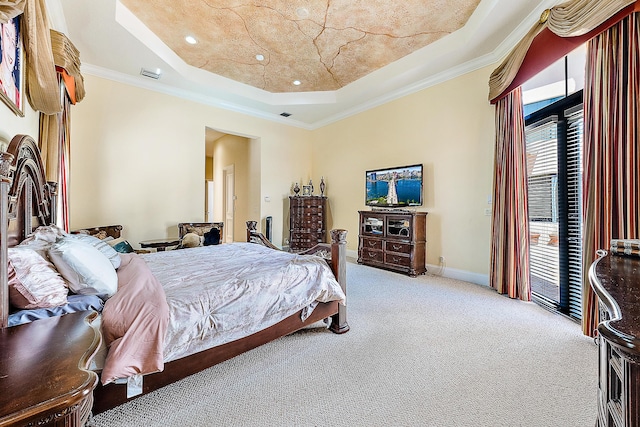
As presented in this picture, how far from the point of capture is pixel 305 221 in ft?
19.9

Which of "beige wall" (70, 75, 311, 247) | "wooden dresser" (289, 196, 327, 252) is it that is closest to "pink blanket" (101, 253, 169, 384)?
"beige wall" (70, 75, 311, 247)

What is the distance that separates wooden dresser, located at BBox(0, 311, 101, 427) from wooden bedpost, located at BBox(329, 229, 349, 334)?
5.81 ft

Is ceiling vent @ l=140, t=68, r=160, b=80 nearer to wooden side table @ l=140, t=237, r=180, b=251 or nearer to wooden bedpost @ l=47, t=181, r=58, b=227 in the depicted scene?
wooden bedpost @ l=47, t=181, r=58, b=227

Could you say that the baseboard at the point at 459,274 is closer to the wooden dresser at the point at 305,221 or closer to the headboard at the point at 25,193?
the wooden dresser at the point at 305,221

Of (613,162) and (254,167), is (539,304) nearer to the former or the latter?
(613,162)

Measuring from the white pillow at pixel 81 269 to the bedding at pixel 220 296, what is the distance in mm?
110

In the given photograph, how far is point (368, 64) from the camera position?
4.44 m

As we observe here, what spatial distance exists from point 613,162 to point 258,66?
4.49 meters

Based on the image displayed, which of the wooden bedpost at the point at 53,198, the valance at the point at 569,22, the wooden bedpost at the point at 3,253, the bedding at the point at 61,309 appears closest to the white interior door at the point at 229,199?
the wooden bedpost at the point at 53,198

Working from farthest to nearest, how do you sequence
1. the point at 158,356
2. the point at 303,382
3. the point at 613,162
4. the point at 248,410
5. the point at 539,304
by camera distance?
the point at 539,304, the point at 613,162, the point at 303,382, the point at 248,410, the point at 158,356

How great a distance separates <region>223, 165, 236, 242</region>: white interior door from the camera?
750 centimetres

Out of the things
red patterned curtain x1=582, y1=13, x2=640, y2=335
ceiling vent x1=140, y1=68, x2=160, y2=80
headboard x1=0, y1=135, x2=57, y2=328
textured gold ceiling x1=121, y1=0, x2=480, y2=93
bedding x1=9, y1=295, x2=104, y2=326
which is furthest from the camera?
ceiling vent x1=140, y1=68, x2=160, y2=80

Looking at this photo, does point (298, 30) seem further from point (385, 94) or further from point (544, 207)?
point (544, 207)

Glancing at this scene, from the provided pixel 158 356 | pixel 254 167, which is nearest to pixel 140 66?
pixel 254 167
